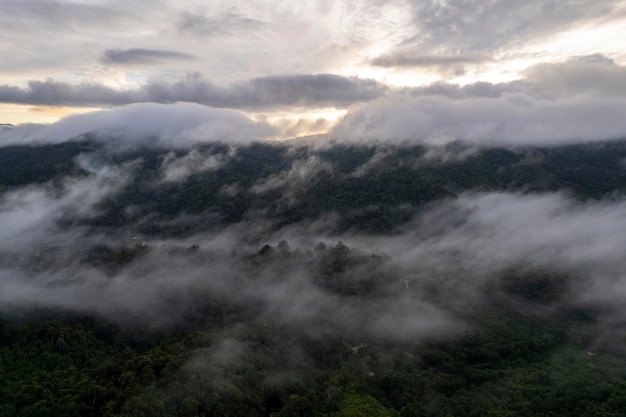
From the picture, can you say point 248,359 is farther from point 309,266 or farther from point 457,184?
point 457,184

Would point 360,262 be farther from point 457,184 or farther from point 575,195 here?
point 575,195

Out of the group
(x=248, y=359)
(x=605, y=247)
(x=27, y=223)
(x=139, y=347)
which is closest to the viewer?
(x=248, y=359)

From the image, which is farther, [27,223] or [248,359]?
[27,223]

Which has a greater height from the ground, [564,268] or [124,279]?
[124,279]

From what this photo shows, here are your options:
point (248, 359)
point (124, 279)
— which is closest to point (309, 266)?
point (124, 279)

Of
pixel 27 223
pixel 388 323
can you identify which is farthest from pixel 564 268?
pixel 27 223

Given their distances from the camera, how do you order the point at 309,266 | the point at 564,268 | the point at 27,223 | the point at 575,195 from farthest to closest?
the point at 575,195 < the point at 27,223 < the point at 564,268 < the point at 309,266
